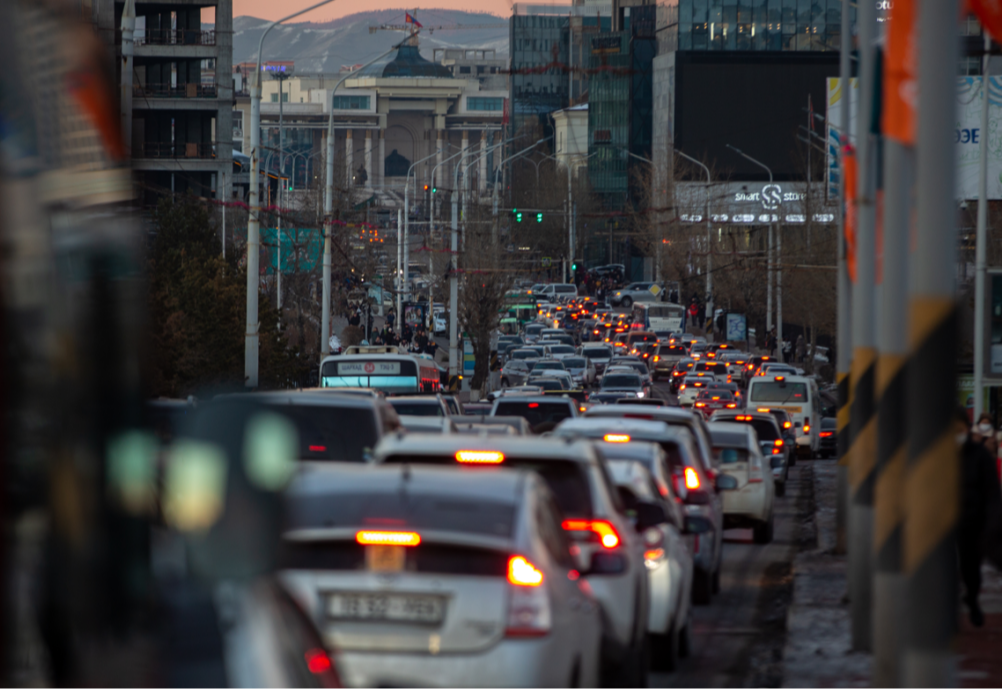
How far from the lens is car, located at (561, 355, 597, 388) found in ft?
203

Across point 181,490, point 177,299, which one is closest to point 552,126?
point 177,299

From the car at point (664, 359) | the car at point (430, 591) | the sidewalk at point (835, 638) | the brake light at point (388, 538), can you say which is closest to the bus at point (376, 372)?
the sidewalk at point (835, 638)

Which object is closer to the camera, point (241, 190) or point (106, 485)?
point (106, 485)

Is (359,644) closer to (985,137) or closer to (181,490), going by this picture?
(181,490)

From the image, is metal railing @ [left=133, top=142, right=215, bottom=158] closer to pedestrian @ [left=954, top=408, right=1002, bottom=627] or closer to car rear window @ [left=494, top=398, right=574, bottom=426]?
car rear window @ [left=494, top=398, right=574, bottom=426]

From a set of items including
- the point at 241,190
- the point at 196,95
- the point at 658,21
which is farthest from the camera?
the point at 658,21

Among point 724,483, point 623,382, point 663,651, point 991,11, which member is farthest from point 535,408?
point 623,382

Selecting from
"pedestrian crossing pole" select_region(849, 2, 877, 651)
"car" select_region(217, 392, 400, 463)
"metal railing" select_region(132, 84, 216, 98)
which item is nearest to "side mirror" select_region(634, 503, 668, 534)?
"pedestrian crossing pole" select_region(849, 2, 877, 651)

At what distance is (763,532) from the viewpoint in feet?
70.1

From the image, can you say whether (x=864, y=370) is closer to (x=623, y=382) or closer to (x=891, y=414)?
(x=891, y=414)

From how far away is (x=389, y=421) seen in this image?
15.7m

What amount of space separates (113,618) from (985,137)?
31488 millimetres

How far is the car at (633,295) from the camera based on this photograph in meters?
109

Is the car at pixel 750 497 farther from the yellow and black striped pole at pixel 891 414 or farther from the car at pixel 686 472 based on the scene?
the yellow and black striped pole at pixel 891 414
